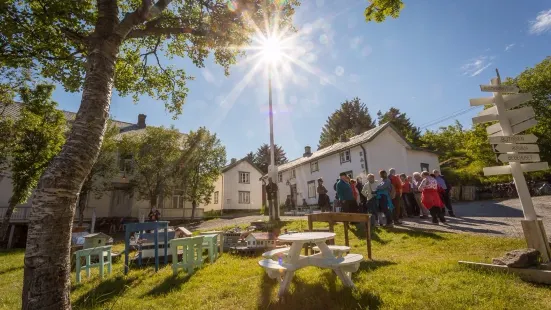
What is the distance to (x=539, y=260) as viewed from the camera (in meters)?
4.16

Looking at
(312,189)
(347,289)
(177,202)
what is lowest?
(347,289)

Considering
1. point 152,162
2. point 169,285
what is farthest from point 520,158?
point 152,162

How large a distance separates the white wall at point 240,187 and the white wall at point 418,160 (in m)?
18.7

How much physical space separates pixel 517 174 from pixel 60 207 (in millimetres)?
6908

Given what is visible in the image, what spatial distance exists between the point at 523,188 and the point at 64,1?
9.48m

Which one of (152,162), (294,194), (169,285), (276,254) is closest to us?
(276,254)

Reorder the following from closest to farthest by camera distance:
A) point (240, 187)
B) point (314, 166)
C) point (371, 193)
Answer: point (371, 193), point (314, 166), point (240, 187)

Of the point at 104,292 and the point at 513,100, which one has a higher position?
the point at 513,100

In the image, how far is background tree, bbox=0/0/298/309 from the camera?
8.59ft

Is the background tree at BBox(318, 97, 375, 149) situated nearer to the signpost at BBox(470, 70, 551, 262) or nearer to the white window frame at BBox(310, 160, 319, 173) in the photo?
the white window frame at BBox(310, 160, 319, 173)

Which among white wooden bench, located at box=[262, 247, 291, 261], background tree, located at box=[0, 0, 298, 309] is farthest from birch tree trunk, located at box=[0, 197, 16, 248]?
white wooden bench, located at box=[262, 247, 291, 261]

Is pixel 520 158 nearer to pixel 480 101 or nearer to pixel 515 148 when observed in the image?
pixel 515 148

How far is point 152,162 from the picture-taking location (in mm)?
20812

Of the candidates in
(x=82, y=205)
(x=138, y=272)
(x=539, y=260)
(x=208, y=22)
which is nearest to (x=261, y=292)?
(x=138, y=272)
